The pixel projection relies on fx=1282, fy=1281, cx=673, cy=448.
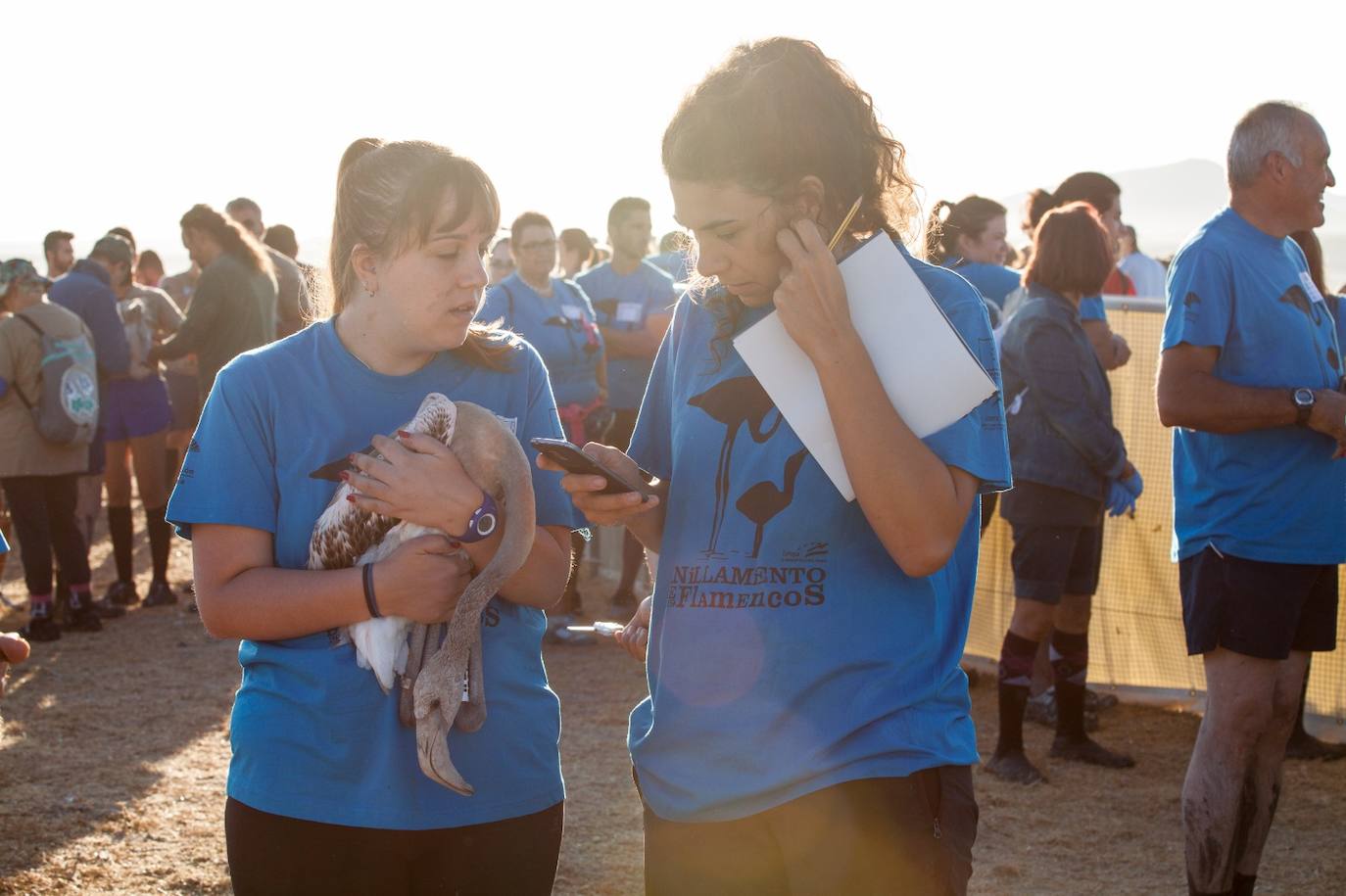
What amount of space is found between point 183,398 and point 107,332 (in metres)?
1.69

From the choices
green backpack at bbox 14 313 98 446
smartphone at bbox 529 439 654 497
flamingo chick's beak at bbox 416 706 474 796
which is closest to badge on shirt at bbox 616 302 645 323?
green backpack at bbox 14 313 98 446

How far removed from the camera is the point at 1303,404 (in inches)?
132

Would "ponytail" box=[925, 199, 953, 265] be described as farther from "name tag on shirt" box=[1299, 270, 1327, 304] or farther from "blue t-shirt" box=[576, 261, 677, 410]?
"blue t-shirt" box=[576, 261, 677, 410]

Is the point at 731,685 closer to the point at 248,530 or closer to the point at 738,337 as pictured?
the point at 738,337

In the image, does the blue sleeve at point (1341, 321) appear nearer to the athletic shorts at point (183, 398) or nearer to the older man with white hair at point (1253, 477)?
the older man with white hair at point (1253, 477)

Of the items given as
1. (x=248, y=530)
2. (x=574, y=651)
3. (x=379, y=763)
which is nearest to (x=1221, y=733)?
(x=379, y=763)

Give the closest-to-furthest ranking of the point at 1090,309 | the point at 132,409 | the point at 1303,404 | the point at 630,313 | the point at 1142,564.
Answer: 1. the point at 1303,404
2. the point at 1090,309
3. the point at 1142,564
4. the point at 132,409
5. the point at 630,313

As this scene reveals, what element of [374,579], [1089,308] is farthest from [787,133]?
[1089,308]

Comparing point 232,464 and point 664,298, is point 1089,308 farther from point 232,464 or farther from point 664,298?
point 232,464

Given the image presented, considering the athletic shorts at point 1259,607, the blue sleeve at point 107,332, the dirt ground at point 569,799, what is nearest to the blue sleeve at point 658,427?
the athletic shorts at point 1259,607

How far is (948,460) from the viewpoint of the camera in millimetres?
1820

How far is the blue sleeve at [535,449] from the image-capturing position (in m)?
2.26

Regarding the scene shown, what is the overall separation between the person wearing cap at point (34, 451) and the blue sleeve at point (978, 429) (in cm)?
643

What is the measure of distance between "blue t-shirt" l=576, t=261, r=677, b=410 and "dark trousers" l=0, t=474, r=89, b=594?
3263mm
